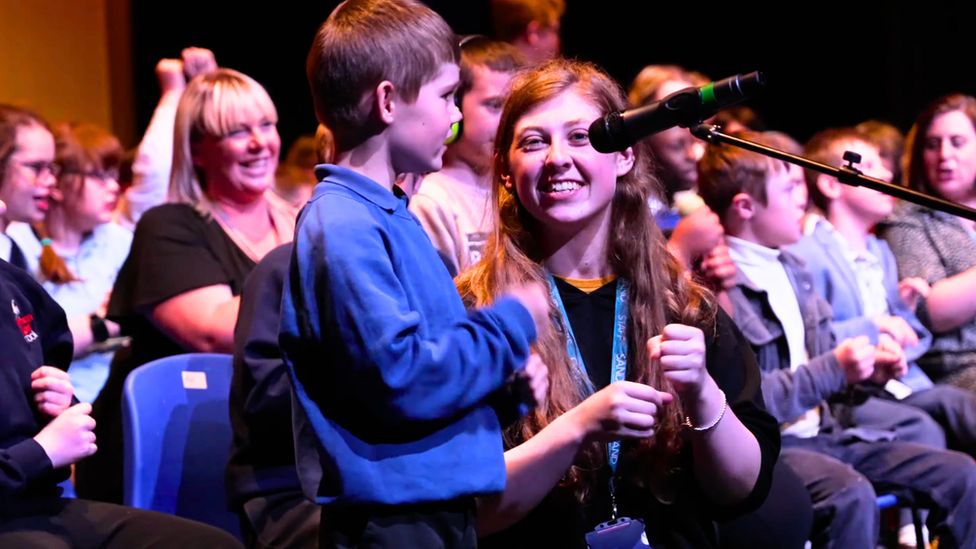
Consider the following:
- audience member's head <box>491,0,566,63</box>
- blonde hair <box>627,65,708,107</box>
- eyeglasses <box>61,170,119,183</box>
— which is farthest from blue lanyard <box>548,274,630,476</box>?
eyeglasses <box>61,170,119,183</box>

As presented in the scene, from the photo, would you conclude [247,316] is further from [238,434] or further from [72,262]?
[72,262]

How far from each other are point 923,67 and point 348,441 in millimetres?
5211

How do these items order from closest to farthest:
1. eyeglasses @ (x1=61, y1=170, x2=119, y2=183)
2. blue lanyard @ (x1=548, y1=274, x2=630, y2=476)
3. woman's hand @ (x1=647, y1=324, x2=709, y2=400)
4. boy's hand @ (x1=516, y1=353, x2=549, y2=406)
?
boy's hand @ (x1=516, y1=353, x2=549, y2=406)
woman's hand @ (x1=647, y1=324, x2=709, y2=400)
blue lanyard @ (x1=548, y1=274, x2=630, y2=476)
eyeglasses @ (x1=61, y1=170, x2=119, y2=183)

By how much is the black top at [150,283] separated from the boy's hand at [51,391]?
27.0 inches

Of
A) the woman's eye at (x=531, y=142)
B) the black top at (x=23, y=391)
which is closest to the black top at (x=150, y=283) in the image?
the black top at (x=23, y=391)

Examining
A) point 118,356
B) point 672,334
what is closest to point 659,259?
point 672,334

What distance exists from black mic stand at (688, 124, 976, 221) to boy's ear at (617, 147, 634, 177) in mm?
358

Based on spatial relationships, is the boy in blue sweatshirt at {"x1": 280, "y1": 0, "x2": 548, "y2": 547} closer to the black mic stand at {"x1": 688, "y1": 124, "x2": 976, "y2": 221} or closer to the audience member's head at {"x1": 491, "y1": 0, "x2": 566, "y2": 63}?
the black mic stand at {"x1": 688, "y1": 124, "x2": 976, "y2": 221}

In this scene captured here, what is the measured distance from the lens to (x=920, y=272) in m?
3.90

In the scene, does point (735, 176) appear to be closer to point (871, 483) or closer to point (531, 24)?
point (871, 483)

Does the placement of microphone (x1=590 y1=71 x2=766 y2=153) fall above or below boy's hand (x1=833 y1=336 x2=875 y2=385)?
above

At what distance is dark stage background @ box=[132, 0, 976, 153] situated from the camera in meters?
6.07

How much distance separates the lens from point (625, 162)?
2344 millimetres

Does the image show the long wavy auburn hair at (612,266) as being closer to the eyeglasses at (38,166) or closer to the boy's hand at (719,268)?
the boy's hand at (719,268)
